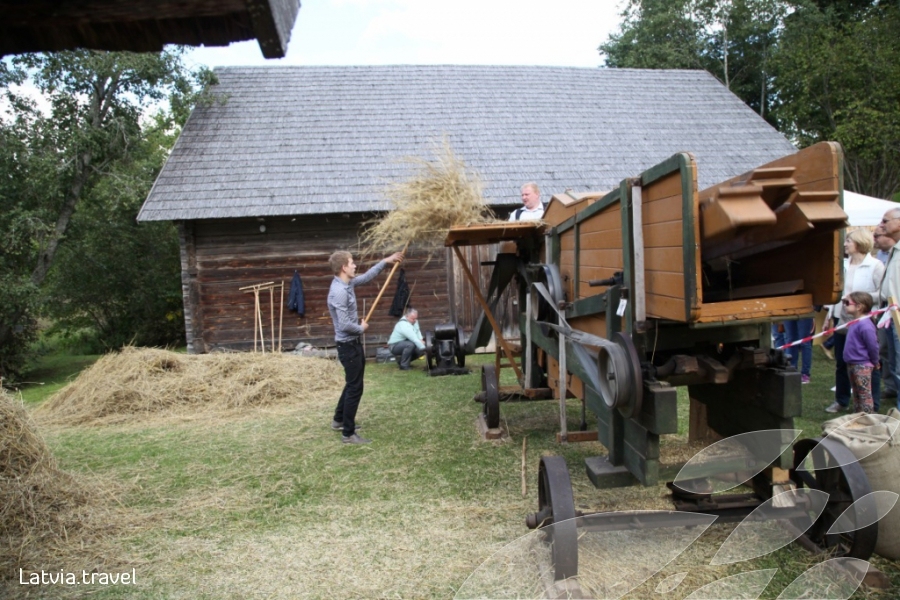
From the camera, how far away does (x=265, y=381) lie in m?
8.34

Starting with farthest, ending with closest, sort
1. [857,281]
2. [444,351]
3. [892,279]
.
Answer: [444,351] → [857,281] → [892,279]

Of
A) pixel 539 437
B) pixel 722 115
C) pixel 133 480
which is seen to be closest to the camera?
pixel 133 480

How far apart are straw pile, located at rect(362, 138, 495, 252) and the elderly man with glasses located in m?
3.44

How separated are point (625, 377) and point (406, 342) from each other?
7.82 metres

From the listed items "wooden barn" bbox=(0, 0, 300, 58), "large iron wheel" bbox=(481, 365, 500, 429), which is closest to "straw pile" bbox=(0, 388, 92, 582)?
"wooden barn" bbox=(0, 0, 300, 58)

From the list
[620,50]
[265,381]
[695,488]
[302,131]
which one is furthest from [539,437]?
[620,50]

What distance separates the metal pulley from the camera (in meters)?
2.95

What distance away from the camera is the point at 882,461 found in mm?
3070

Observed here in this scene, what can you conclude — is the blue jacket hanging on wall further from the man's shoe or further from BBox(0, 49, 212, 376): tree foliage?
the man's shoe

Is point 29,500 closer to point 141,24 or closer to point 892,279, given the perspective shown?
point 141,24

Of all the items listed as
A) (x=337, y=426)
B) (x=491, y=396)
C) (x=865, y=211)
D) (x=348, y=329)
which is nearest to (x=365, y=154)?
(x=337, y=426)

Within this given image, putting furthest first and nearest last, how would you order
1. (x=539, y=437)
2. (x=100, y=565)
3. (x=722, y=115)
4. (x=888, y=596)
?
(x=722, y=115) < (x=539, y=437) < (x=100, y=565) < (x=888, y=596)

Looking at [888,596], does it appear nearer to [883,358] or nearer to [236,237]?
[883,358]

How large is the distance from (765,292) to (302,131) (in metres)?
12.5
